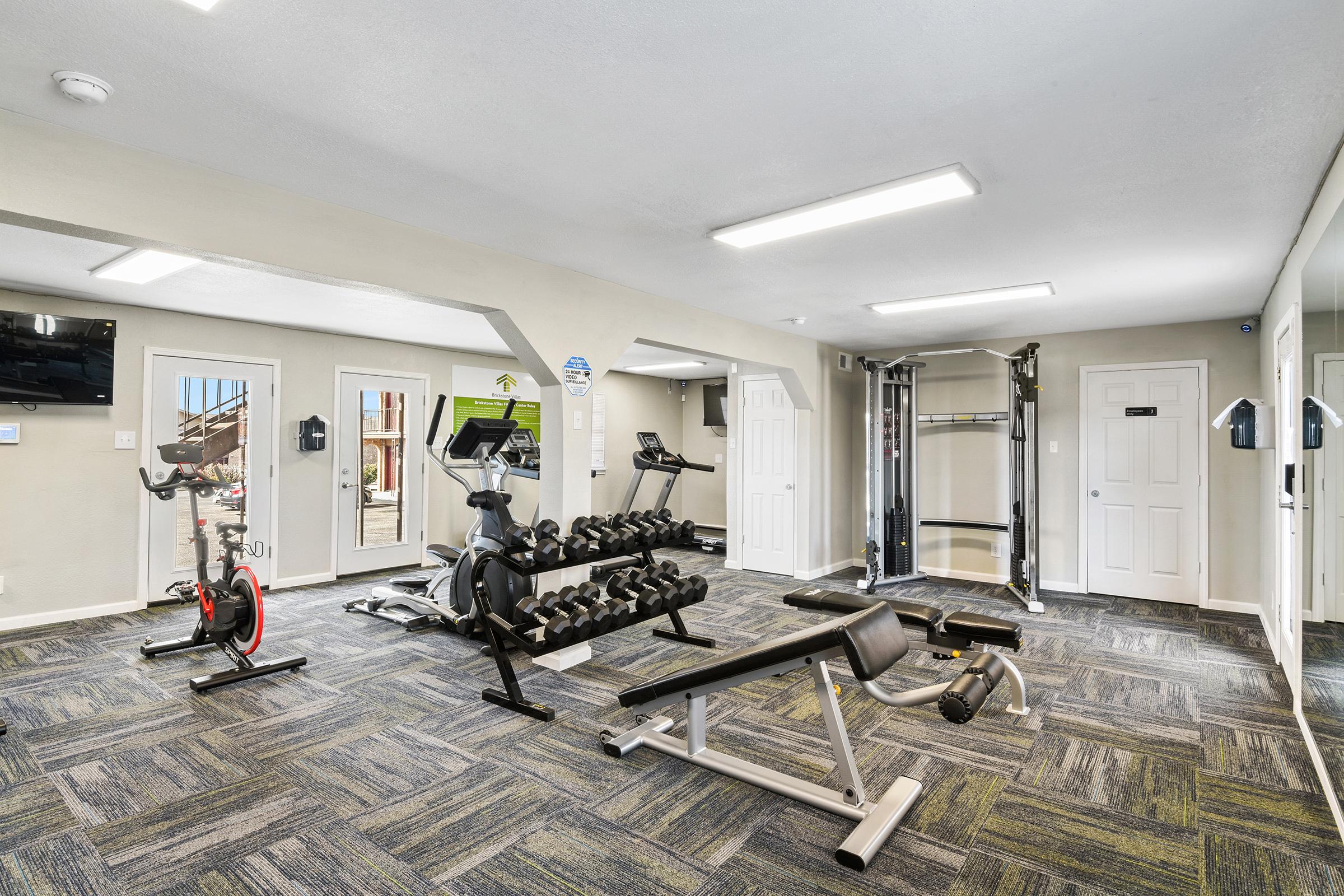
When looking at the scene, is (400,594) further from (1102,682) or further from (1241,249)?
(1241,249)

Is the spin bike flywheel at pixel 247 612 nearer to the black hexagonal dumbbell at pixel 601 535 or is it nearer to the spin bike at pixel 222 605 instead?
the spin bike at pixel 222 605

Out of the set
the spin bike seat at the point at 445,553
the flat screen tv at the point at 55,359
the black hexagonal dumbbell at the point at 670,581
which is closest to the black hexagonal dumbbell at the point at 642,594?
the black hexagonal dumbbell at the point at 670,581

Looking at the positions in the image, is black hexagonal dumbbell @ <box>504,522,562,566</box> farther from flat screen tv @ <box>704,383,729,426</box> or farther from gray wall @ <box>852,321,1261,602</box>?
flat screen tv @ <box>704,383,729,426</box>

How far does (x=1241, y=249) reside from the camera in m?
3.44

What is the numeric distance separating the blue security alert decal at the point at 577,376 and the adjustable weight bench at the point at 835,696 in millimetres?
1908

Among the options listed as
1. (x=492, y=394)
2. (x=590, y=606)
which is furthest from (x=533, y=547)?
(x=492, y=394)

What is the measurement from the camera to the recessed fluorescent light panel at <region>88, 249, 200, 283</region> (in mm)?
3648

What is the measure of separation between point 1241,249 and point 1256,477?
2712 mm

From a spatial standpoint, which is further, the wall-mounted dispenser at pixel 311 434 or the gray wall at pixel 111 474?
the wall-mounted dispenser at pixel 311 434

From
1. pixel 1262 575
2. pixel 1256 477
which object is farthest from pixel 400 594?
pixel 1256 477

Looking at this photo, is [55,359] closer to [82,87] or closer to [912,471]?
[82,87]

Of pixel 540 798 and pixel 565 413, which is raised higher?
pixel 565 413

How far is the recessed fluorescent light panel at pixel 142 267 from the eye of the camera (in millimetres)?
3648

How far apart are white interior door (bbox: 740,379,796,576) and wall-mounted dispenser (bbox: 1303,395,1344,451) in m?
4.29
